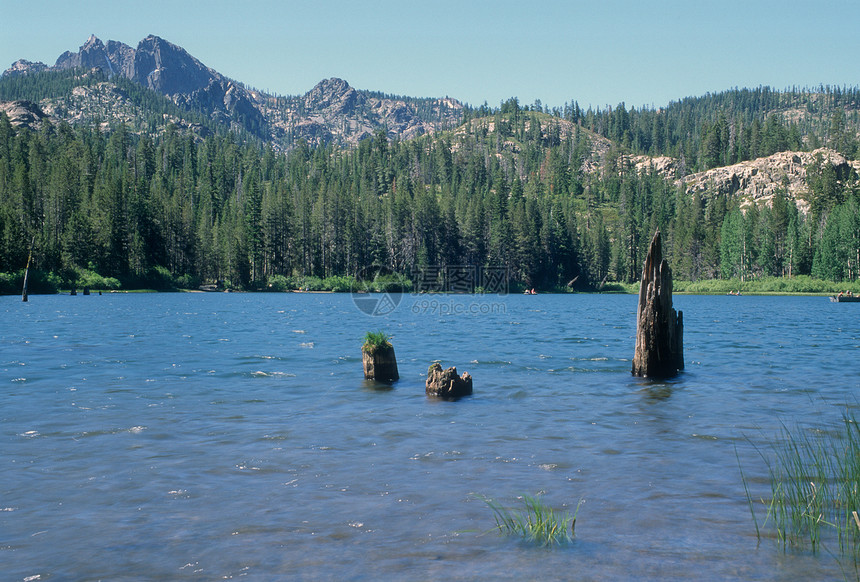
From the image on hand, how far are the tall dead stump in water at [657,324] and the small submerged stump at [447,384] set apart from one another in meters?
6.61

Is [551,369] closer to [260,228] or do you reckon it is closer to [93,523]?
[93,523]

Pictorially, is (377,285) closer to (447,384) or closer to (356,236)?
(356,236)

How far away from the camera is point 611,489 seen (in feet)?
33.8

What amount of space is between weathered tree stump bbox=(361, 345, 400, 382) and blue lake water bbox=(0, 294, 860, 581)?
69 cm

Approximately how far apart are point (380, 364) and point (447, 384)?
3.76 m

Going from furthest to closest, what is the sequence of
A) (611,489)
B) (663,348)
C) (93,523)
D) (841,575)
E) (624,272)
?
1. (624,272)
2. (663,348)
3. (611,489)
4. (93,523)
5. (841,575)

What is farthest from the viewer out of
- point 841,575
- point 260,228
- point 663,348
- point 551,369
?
point 260,228

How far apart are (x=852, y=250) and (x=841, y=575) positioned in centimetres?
14214

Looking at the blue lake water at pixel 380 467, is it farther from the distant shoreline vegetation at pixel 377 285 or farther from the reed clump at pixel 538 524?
the distant shoreline vegetation at pixel 377 285

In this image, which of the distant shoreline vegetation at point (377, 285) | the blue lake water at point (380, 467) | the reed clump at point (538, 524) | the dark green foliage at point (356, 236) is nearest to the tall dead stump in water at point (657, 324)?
the blue lake water at point (380, 467)

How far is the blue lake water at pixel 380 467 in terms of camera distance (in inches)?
299

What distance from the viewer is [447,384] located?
19.0m

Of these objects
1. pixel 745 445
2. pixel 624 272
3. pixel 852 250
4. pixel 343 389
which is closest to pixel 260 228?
pixel 624 272

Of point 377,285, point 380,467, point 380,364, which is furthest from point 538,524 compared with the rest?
point 377,285
